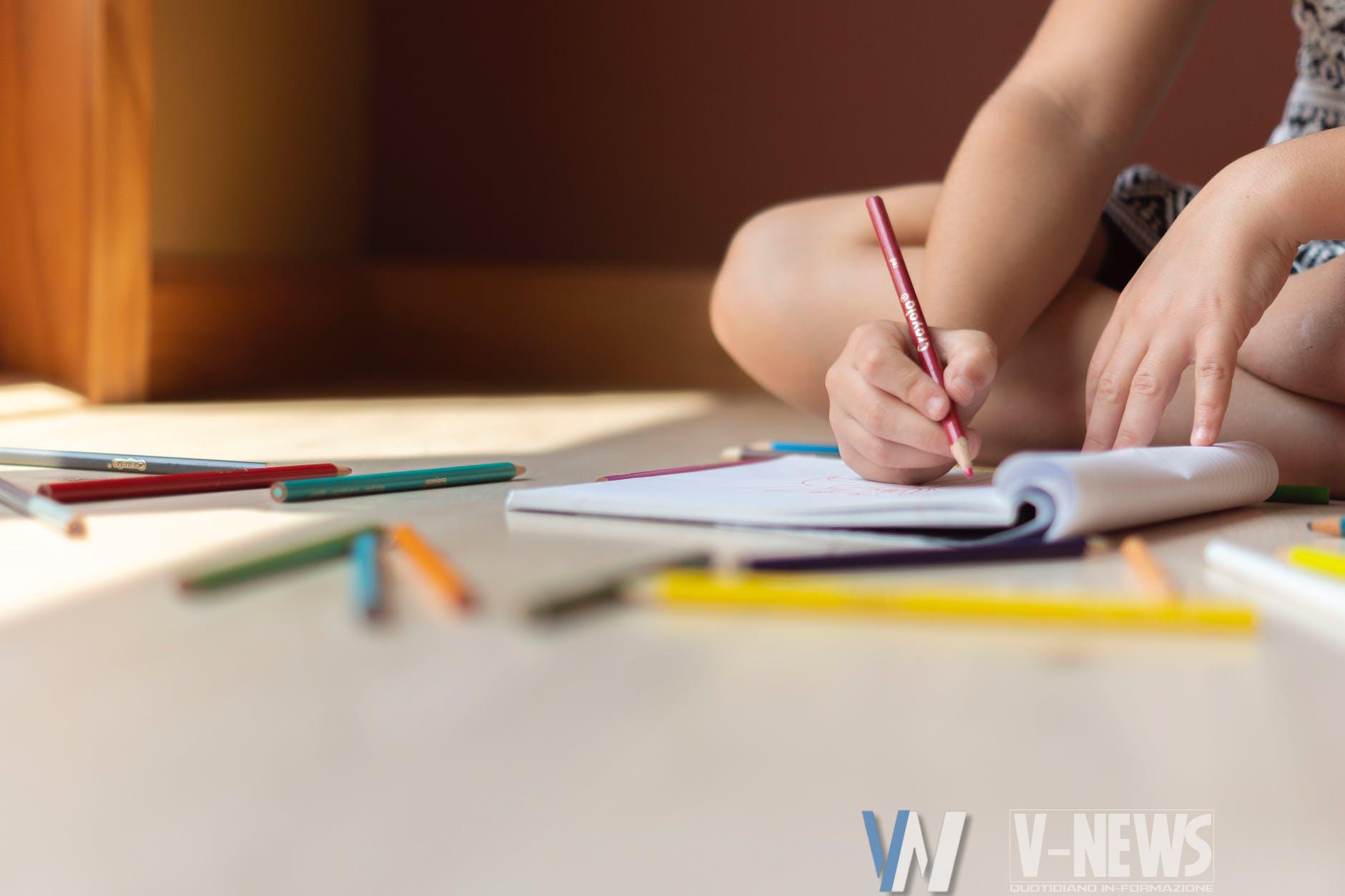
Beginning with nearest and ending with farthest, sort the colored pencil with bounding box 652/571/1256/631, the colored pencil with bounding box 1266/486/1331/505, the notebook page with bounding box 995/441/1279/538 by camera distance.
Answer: the colored pencil with bounding box 652/571/1256/631 → the notebook page with bounding box 995/441/1279/538 → the colored pencil with bounding box 1266/486/1331/505

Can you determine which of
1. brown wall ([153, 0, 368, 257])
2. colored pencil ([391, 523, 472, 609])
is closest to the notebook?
colored pencil ([391, 523, 472, 609])

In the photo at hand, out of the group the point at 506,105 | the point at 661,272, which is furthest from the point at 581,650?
the point at 506,105

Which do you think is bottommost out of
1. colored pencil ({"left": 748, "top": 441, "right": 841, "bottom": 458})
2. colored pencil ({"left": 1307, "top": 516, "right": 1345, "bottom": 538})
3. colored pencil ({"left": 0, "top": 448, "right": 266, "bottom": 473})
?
colored pencil ({"left": 1307, "top": 516, "right": 1345, "bottom": 538})

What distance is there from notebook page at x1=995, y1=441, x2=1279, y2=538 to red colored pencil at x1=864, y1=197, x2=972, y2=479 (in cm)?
3

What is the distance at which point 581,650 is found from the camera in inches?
14.6

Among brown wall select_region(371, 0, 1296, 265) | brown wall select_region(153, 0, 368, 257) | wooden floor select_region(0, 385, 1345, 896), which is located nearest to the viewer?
wooden floor select_region(0, 385, 1345, 896)

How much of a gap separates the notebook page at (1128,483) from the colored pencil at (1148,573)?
2cm

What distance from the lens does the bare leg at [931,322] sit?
0.78 metres

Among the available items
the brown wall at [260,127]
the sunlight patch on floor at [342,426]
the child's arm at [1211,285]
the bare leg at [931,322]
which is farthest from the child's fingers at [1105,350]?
the brown wall at [260,127]

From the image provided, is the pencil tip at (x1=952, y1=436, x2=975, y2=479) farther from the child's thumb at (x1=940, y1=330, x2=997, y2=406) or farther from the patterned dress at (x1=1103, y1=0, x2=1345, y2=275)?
the patterned dress at (x1=1103, y1=0, x2=1345, y2=275)

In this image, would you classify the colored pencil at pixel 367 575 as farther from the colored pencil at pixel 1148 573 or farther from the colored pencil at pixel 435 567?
the colored pencil at pixel 1148 573

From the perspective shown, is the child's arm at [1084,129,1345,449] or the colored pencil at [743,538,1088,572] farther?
the child's arm at [1084,129,1345,449]

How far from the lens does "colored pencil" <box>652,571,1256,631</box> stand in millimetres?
388

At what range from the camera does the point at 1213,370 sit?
60 centimetres
